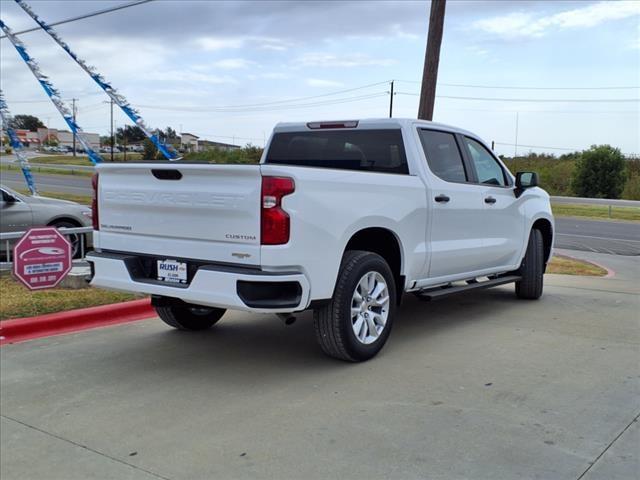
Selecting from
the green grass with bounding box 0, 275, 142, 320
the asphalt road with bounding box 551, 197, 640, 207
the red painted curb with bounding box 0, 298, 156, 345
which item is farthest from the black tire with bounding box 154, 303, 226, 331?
the asphalt road with bounding box 551, 197, 640, 207

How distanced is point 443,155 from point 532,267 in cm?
223

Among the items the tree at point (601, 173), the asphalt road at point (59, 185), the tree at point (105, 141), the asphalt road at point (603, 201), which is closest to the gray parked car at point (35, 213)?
the asphalt road at point (59, 185)

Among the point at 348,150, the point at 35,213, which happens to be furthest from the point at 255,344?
the point at 35,213

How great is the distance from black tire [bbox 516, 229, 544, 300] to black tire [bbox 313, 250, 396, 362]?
10.2ft

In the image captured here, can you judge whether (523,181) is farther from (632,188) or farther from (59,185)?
(632,188)

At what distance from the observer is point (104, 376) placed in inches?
203

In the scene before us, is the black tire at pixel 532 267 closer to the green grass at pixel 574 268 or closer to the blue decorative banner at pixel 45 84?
the green grass at pixel 574 268

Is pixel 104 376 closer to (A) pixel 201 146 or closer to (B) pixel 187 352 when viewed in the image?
(B) pixel 187 352

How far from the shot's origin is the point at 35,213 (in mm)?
10648

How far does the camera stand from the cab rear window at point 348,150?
20.1ft

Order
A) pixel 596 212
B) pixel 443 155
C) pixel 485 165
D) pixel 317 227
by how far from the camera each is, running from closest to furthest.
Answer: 1. pixel 317 227
2. pixel 443 155
3. pixel 485 165
4. pixel 596 212

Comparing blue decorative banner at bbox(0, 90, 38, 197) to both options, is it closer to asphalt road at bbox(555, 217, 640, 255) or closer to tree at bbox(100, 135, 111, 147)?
asphalt road at bbox(555, 217, 640, 255)

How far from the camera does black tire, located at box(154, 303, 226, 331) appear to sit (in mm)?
6223

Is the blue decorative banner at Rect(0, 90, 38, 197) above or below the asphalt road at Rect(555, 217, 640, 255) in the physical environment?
above
